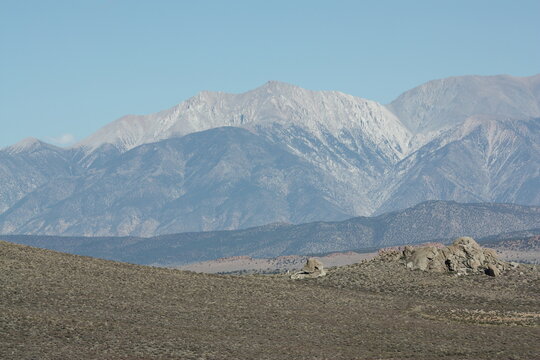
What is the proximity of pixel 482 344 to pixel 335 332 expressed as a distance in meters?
11.2

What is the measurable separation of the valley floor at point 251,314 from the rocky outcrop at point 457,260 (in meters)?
2.16

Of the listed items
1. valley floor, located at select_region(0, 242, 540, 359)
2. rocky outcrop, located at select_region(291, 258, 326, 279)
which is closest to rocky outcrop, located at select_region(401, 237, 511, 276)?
valley floor, located at select_region(0, 242, 540, 359)

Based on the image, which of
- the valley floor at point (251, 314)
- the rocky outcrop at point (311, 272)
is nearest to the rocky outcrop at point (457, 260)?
the valley floor at point (251, 314)

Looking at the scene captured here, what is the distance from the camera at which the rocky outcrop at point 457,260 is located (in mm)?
121000

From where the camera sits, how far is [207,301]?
92.4 m

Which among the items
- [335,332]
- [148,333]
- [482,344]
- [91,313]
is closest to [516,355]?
[482,344]

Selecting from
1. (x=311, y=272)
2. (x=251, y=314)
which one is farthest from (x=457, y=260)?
(x=251, y=314)

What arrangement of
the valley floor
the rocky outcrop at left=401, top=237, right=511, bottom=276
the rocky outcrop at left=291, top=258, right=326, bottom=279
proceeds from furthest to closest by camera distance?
the rocky outcrop at left=401, top=237, right=511, bottom=276
the rocky outcrop at left=291, top=258, right=326, bottom=279
the valley floor

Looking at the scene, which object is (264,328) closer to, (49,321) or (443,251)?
(49,321)

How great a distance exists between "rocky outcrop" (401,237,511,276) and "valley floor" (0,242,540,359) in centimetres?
216

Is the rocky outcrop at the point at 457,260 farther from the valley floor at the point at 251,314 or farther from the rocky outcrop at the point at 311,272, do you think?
the rocky outcrop at the point at 311,272

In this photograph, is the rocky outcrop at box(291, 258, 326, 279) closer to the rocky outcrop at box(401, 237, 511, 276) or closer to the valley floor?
the valley floor

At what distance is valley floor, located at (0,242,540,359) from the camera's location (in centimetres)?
7038

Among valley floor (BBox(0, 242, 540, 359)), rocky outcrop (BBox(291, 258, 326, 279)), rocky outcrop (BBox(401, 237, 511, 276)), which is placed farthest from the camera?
rocky outcrop (BBox(401, 237, 511, 276))
